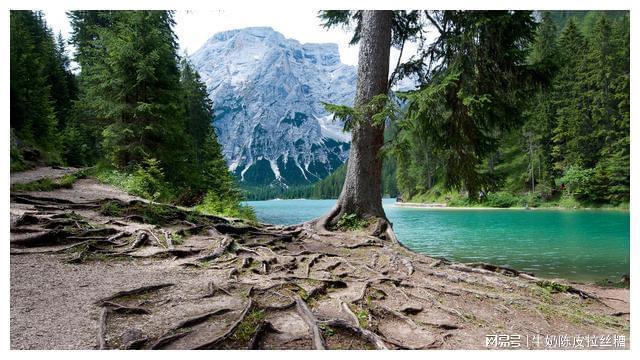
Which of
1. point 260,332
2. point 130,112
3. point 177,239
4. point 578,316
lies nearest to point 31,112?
point 130,112

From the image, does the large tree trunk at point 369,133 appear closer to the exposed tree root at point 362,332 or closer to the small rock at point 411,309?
the small rock at point 411,309

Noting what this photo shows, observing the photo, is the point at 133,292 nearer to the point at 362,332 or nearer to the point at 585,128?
the point at 362,332

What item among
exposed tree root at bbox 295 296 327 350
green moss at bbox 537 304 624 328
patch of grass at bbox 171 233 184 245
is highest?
patch of grass at bbox 171 233 184 245

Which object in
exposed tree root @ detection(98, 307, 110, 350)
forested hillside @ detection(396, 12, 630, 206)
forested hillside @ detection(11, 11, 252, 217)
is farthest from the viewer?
forested hillside @ detection(396, 12, 630, 206)

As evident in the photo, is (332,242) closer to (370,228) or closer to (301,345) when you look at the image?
(370,228)

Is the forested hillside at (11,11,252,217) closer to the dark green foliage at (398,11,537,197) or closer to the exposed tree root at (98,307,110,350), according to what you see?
the dark green foliage at (398,11,537,197)

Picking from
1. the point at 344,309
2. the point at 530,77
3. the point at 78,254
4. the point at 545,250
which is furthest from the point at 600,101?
the point at 78,254

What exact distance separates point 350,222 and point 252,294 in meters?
5.20

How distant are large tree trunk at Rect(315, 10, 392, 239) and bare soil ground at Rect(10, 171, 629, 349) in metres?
1.48

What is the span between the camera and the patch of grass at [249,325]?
3.33 m

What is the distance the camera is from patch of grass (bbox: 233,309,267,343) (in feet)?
10.9

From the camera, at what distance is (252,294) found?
14.6 feet

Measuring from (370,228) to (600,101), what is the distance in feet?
107

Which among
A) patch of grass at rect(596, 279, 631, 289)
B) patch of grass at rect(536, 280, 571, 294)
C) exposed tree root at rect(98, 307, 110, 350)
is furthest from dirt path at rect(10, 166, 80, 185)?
patch of grass at rect(596, 279, 631, 289)
